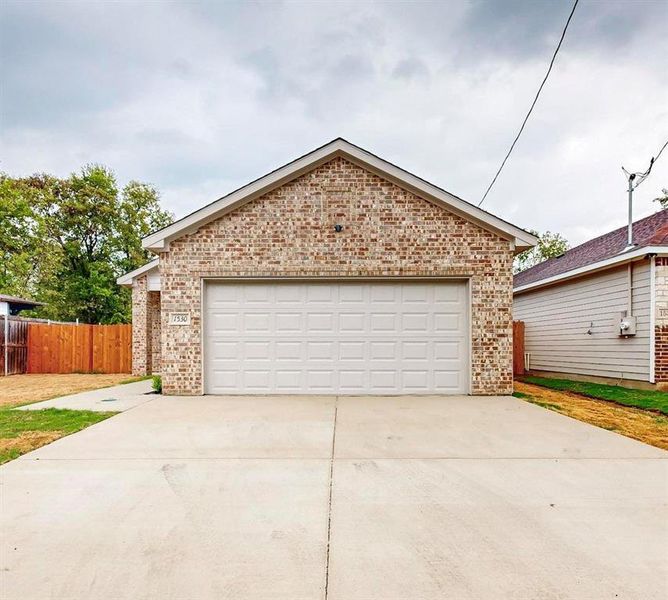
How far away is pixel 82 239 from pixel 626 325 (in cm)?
2690

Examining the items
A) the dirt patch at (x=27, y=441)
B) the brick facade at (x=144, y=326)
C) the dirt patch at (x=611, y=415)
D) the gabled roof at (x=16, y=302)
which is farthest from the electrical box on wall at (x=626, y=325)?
the gabled roof at (x=16, y=302)

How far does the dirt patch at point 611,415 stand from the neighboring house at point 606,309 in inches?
77.7

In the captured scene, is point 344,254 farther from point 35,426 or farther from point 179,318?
point 35,426

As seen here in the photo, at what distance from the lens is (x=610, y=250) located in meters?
10.9

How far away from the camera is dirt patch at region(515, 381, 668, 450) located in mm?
5446

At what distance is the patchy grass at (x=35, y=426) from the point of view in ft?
15.2

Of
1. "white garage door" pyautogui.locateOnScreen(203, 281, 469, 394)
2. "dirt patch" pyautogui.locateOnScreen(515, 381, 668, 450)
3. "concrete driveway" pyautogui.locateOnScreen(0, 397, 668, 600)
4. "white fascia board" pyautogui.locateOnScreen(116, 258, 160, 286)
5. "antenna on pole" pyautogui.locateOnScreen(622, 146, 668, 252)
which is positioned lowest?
"dirt patch" pyautogui.locateOnScreen(515, 381, 668, 450)

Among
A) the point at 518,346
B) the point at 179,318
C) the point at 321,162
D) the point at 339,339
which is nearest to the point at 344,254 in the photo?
the point at 339,339

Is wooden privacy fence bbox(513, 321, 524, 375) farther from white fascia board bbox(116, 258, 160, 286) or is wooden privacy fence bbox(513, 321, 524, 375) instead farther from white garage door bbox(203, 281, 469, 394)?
white fascia board bbox(116, 258, 160, 286)

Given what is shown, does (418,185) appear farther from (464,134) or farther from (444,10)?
(464,134)

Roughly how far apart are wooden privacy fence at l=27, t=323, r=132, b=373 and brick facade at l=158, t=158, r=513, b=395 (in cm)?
737

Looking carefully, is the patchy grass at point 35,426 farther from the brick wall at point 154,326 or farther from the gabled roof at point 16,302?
the gabled roof at point 16,302

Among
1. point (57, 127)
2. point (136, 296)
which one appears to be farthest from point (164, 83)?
point (57, 127)

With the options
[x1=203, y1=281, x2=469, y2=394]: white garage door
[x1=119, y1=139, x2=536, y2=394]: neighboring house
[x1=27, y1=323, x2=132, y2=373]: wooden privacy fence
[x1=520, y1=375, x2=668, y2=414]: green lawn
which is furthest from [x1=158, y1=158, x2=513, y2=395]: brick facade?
[x1=27, y1=323, x2=132, y2=373]: wooden privacy fence
